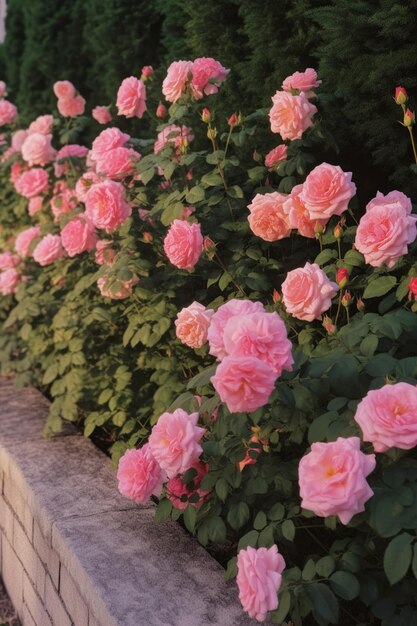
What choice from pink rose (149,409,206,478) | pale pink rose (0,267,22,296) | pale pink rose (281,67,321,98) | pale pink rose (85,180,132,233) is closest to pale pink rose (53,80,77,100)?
pale pink rose (0,267,22,296)

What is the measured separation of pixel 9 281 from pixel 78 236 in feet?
2.74

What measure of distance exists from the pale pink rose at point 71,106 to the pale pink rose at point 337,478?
274 cm

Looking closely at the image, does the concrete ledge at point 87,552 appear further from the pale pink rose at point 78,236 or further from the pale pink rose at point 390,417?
the pale pink rose at point 78,236

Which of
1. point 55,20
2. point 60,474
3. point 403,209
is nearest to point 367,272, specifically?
point 403,209

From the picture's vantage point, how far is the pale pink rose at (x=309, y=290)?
216 centimetres

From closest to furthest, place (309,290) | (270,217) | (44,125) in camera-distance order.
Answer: (309,290)
(270,217)
(44,125)

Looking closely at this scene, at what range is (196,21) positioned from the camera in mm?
3451

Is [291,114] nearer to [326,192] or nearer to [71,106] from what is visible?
[326,192]

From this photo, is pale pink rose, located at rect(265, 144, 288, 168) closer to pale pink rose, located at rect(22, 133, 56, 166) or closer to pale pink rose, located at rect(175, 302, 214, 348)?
pale pink rose, located at rect(175, 302, 214, 348)

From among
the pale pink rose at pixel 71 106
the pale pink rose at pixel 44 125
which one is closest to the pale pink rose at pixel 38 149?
the pale pink rose at pixel 44 125

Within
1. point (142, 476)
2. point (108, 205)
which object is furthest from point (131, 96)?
point (142, 476)

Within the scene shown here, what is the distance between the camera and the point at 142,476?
2.26 meters

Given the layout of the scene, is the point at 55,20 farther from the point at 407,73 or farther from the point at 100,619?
the point at 100,619

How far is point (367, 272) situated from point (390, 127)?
1.51 feet
